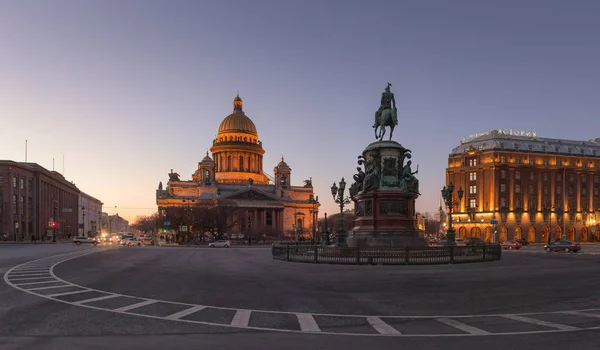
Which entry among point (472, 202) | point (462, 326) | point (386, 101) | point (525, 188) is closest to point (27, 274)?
point (462, 326)

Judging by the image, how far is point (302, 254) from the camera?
36.2m

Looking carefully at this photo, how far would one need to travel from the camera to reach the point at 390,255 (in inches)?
1224

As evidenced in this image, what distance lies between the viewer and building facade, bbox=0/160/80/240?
100 m

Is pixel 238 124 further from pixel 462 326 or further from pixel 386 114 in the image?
pixel 462 326

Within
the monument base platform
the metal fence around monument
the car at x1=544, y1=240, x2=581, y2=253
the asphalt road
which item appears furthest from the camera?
the car at x1=544, y1=240, x2=581, y2=253

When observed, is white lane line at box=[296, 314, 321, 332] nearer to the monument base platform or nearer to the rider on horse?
the monument base platform

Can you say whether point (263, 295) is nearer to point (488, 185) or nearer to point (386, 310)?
point (386, 310)

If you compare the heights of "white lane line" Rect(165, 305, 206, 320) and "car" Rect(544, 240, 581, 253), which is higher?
"white lane line" Rect(165, 305, 206, 320)

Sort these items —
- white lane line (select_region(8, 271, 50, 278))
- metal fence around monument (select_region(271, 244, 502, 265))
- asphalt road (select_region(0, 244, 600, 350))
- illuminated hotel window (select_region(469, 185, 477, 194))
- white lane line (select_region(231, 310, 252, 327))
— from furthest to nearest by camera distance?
illuminated hotel window (select_region(469, 185, 477, 194)) < metal fence around monument (select_region(271, 244, 502, 265)) < white lane line (select_region(8, 271, 50, 278)) < white lane line (select_region(231, 310, 252, 327)) < asphalt road (select_region(0, 244, 600, 350))

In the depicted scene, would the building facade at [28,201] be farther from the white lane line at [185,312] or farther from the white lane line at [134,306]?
the white lane line at [185,312]

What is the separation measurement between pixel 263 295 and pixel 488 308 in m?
7.01

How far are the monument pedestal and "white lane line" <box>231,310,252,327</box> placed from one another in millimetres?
23918

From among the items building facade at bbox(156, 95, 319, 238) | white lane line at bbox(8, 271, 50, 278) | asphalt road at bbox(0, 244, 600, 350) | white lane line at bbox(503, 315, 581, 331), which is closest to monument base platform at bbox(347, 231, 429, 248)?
asphalt road at bbox(0, 244, 600, 350)

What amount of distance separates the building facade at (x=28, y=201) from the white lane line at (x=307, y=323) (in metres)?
98.0
